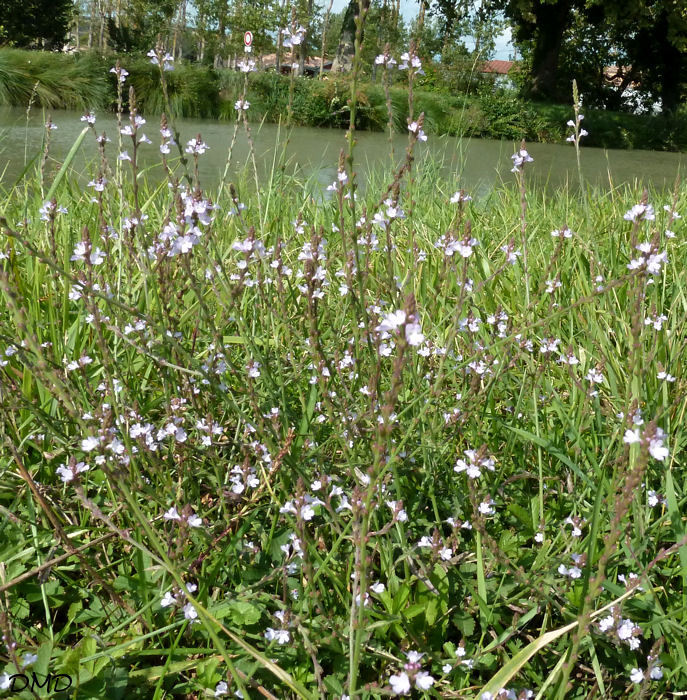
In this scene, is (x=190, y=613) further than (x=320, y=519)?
No

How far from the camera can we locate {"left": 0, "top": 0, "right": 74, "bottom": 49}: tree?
26609 millimetres

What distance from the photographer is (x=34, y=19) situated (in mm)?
27781

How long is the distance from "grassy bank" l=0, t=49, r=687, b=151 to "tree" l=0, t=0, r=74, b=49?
52.3 feet

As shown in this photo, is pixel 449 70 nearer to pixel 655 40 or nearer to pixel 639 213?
pixel 639 213

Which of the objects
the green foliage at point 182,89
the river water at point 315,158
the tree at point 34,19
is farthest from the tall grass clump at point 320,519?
the tree at point 34,19

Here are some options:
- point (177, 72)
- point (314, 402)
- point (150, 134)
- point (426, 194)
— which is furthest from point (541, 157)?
point (314, 402)

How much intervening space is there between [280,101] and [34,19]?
22.9 m

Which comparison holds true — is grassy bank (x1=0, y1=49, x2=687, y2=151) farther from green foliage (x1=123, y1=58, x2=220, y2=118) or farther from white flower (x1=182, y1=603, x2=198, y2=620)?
white flower (x1=182, y1=603, x2=198, y2=620)

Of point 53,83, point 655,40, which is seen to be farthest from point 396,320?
point 655,40

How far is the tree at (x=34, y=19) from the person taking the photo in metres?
26.6

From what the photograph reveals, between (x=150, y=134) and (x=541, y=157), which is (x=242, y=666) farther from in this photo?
(x=541, y=157)

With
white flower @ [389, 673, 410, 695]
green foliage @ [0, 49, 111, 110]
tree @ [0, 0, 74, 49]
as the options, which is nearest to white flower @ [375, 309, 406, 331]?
white flower @ [389, 673, 410, 695]

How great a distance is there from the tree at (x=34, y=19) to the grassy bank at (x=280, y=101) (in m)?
16.0

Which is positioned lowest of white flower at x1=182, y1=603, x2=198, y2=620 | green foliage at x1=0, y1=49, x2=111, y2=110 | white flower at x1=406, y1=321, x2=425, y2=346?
white flower at x1=182, y1=603, x2=198, y2=620
